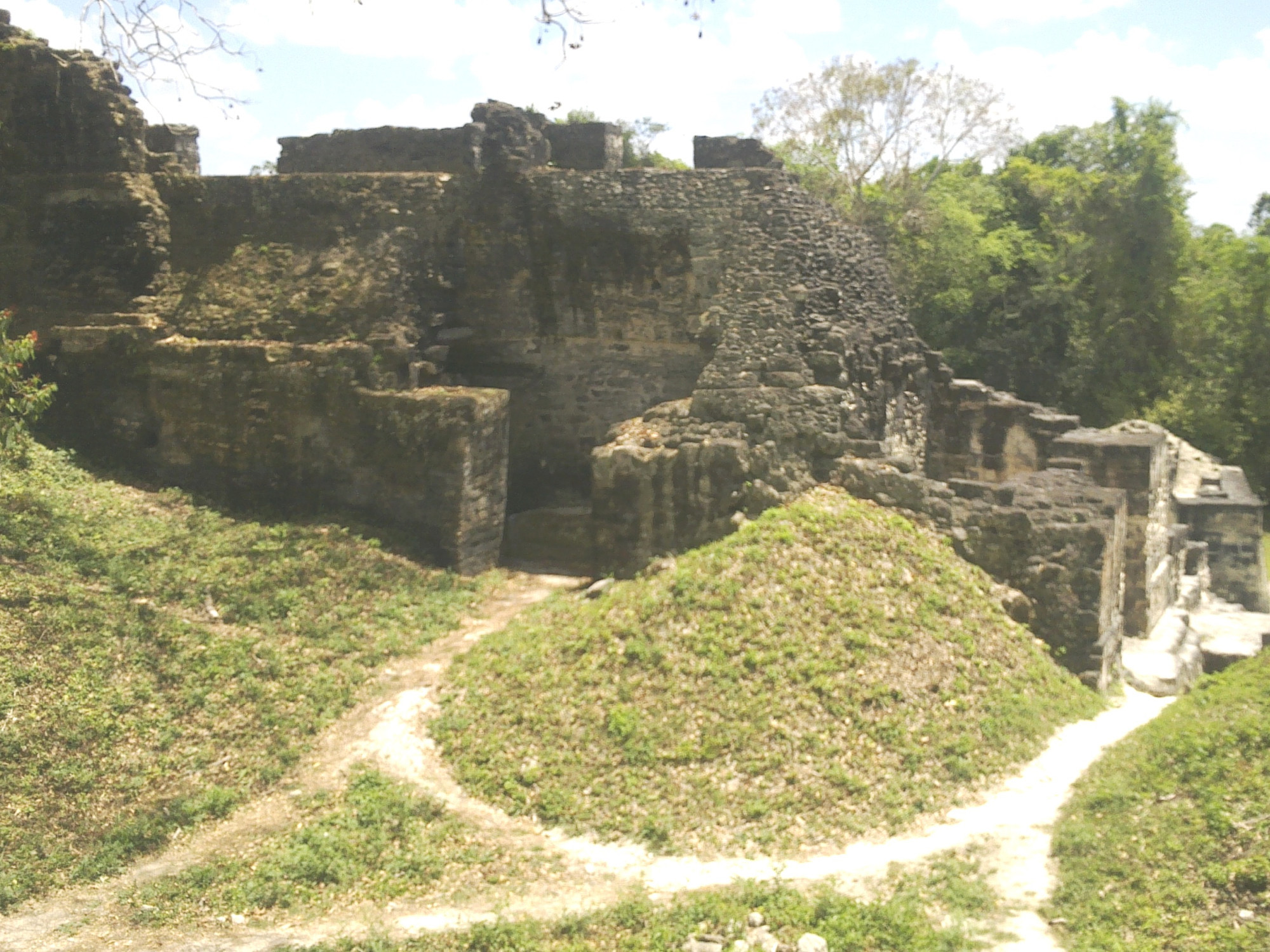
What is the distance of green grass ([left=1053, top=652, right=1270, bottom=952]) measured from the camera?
234 inches

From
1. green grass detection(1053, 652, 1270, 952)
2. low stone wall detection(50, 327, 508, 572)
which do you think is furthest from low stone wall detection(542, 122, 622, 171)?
green grass detection(1053, 652, 1270, 952)

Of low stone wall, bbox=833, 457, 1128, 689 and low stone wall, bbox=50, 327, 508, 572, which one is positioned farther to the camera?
low stone wall, bbox=50, 327, 508, 572

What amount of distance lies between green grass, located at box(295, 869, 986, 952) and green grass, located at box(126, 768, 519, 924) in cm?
70

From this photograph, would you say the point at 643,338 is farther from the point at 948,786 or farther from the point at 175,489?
the point at 948,786

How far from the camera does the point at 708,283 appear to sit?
14.0 m

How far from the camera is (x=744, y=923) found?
6602 mm

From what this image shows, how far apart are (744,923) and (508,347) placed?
9588 millimetres

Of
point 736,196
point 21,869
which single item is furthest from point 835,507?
point 21,869

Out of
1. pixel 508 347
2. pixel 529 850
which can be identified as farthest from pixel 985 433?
pixel 529 850

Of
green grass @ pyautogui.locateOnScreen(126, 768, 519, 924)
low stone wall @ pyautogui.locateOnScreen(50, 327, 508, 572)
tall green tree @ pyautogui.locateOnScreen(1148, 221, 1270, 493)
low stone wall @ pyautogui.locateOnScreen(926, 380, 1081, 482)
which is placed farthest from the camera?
tall green tree @ pyautogui.locateOnScreen(1148, 221, 1270, 493)

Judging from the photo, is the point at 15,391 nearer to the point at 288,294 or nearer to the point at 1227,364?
the point at 288,294

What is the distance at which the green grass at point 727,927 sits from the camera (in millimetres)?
6383

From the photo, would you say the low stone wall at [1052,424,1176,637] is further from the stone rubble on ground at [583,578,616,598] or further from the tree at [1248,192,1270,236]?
the tree at [1248,192,1270,236]

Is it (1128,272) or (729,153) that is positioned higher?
(729,153)
